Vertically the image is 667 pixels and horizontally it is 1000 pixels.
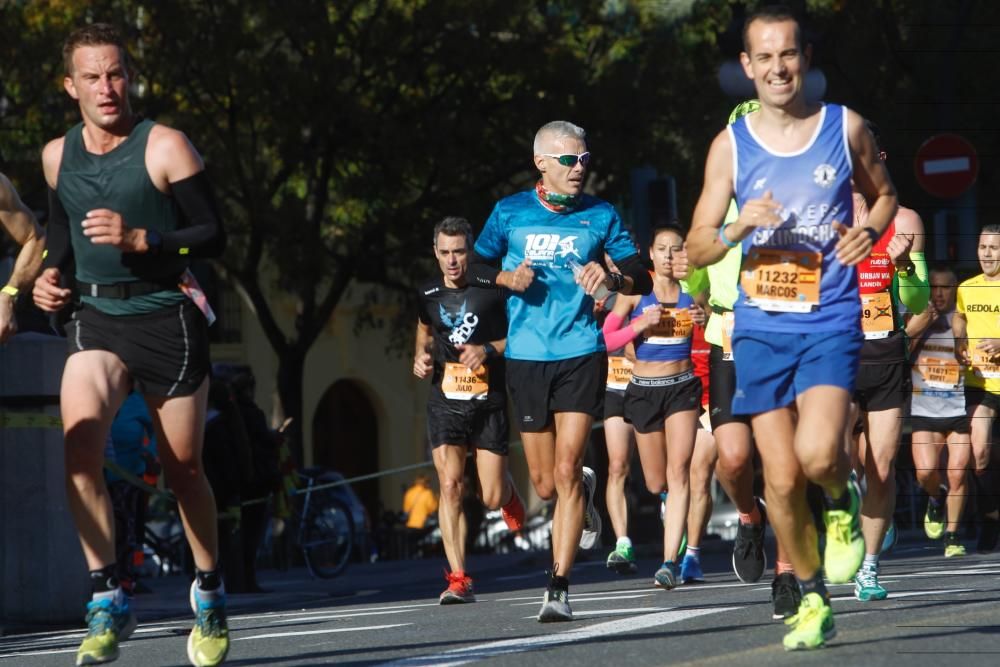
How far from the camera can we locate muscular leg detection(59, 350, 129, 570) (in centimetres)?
710

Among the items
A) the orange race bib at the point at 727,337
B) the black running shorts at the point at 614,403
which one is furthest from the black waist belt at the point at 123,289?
the black running shorts at the point at 614,403

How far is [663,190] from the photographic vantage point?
1973cm

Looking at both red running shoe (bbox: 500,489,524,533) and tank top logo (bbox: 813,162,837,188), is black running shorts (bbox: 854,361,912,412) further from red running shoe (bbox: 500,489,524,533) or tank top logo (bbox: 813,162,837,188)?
tank top logo (bbox: 813,162,837,188)

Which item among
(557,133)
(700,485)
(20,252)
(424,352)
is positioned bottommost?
(700,485)

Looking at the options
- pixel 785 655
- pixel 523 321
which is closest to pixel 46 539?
pixel 523 321

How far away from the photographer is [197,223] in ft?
23.8

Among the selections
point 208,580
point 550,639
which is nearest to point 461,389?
point 550,639

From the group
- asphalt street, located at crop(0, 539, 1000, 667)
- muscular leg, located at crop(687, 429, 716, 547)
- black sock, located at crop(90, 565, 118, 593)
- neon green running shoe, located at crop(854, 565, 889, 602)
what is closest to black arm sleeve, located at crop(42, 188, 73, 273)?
black sock, located at crop(90, 565, 118, 593)

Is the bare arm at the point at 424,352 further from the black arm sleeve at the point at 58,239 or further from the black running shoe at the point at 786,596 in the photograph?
the black arm sleeve at the point at 58,239

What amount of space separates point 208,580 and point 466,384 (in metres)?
5.43

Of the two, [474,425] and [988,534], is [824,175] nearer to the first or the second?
[474,425]

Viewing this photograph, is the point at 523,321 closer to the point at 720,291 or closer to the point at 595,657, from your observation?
the point at 720,291

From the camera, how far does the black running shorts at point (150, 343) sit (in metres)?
7.18

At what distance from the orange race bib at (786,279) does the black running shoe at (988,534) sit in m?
9.35
